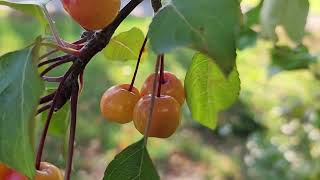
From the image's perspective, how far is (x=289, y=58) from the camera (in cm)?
123

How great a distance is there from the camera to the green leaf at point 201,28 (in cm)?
40

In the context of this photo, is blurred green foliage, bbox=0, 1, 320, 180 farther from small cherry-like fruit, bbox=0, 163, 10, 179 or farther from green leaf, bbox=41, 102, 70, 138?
small cherry-like fruit, bbox=0, 163, 10, 179

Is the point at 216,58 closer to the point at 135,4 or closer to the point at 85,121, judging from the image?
the point at 135,4

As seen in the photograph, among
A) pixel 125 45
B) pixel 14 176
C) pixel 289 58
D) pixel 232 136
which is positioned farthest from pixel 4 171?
pixel 232 136

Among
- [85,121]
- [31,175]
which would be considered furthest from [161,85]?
[85,121]

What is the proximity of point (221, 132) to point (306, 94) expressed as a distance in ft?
1.42

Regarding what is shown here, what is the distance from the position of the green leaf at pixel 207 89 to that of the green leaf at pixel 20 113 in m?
0.21

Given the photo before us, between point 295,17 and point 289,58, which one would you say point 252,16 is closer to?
point 289,58

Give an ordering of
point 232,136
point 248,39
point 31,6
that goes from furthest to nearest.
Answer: point 232,136 → point 248,39 → point 31,6

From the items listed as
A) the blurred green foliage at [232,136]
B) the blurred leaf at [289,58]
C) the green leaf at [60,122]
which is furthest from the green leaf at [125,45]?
the blurred green foliage at [232,136]

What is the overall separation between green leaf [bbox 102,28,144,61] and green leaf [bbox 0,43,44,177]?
10.8 inches

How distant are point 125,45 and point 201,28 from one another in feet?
1.13

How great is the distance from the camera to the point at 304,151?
2.31 meters

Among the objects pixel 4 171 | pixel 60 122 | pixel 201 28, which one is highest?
pixel 201 28
